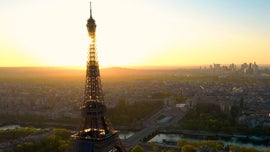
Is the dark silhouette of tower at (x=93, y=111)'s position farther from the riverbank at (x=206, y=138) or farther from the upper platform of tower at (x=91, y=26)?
the riverbank at (x=206, y=138)

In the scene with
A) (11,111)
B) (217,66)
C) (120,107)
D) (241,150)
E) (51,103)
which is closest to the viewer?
(241,150)

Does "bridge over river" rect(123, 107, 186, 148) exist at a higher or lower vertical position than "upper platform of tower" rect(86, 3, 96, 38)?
lower

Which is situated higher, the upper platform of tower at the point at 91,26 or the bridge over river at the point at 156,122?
the upper platform of tower at the point at 91,26

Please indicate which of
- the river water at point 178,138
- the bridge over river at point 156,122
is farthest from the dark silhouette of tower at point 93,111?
the river water at point 178,138

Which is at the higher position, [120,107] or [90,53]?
[90,53]

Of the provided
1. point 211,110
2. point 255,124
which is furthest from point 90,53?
point 211,110

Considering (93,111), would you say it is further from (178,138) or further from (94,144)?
(178,138)

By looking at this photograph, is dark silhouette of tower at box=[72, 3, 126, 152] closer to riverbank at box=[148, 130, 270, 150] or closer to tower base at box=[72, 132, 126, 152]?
tower base at box=[72, 132, 126, 152]

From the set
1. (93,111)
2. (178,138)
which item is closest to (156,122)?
(178,138)

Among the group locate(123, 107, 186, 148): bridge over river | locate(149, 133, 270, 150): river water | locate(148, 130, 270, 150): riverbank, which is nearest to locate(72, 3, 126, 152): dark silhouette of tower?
locate(123, 107, 186, 148): bridge over river

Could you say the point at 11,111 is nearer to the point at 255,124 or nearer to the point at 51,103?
the point at 51,103

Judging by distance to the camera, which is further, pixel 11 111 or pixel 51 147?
pixel 11 111
